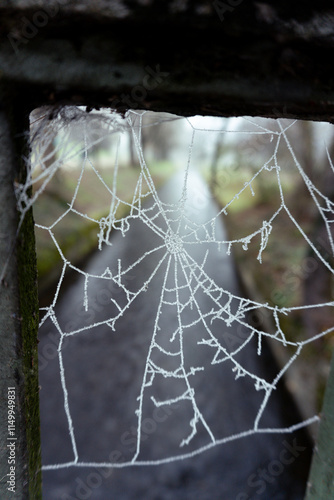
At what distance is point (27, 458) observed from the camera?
102cm

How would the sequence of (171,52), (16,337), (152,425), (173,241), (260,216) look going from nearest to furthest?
(171,52)
(16,337)
(173,241)
(152,425)
(260,216)

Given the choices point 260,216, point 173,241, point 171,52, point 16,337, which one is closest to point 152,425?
point 173,241

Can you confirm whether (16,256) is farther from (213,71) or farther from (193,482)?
(193,482)

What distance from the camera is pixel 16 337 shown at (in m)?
0.90

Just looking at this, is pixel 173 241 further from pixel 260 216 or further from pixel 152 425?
pixel 260 216

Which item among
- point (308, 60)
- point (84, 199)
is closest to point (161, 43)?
point (308, 60)

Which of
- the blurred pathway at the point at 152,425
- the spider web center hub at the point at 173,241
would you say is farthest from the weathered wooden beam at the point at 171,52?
the blurred pathway at the point at 152,425

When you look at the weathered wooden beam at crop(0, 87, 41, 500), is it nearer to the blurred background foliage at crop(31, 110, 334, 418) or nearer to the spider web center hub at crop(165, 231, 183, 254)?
the blurred background foliage at crop(31, 110, 334, 418)

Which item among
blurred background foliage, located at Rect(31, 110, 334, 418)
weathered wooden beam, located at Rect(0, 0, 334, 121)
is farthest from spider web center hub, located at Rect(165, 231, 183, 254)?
weathered wooden beam, located at Rect(0, 0, 334, 121)

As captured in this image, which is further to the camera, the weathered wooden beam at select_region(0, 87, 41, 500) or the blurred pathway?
the blurred pathway

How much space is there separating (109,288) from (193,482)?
428 centimetres

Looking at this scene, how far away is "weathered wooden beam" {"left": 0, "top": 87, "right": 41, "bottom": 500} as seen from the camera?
2.66 ft

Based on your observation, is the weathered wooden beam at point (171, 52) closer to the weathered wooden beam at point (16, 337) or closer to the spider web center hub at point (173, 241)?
the weathered wooden beam at point (16, 337)

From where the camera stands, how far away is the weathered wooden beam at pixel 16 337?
81 centimetres
